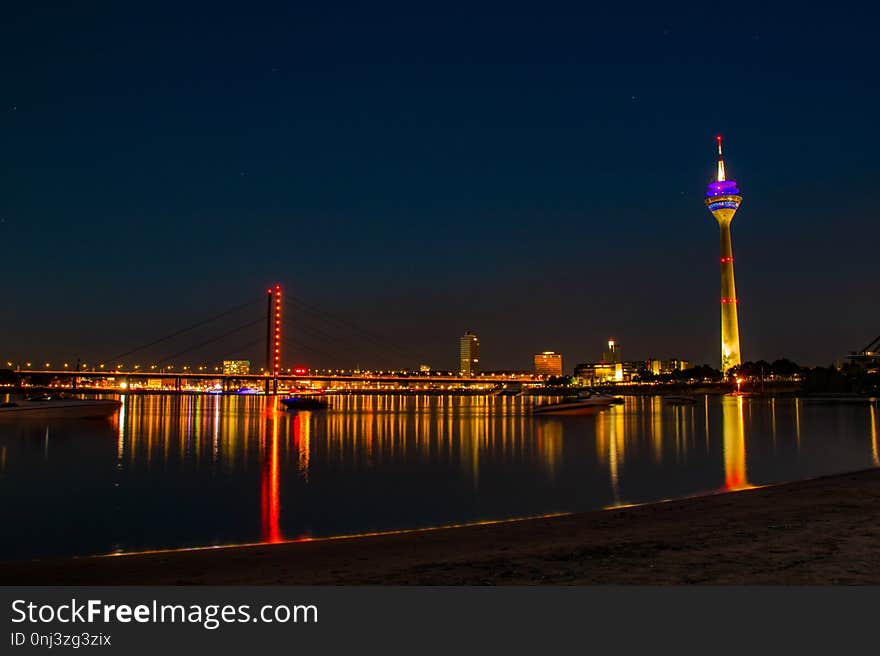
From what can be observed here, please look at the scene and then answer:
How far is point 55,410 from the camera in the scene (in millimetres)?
45875

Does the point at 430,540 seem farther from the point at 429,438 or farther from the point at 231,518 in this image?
the point at 429,438

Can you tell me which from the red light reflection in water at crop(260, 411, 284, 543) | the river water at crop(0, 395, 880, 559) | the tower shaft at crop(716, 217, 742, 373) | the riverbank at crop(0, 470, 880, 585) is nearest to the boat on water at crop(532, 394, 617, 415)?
the river water at crop(0, 395, 880, 559)

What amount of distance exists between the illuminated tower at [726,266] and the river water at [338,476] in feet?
369

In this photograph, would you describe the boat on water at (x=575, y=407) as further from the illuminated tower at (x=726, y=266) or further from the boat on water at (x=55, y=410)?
the illuminated tower at (x=726, y=266)

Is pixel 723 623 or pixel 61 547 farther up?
pixel 723 623

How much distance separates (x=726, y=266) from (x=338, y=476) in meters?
137

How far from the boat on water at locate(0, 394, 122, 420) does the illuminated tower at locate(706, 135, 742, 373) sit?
396 ft

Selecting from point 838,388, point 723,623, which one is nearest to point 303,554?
point 723,623

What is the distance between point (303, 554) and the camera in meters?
8.82

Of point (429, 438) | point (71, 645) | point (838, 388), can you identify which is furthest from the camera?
point (838, 388)

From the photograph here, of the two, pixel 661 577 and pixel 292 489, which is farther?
pixel 292 489

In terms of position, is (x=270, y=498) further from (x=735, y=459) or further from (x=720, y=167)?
(x=720, y=167)

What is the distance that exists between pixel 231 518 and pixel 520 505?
5.12 meters

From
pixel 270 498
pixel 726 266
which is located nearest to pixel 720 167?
pixel 726 266
